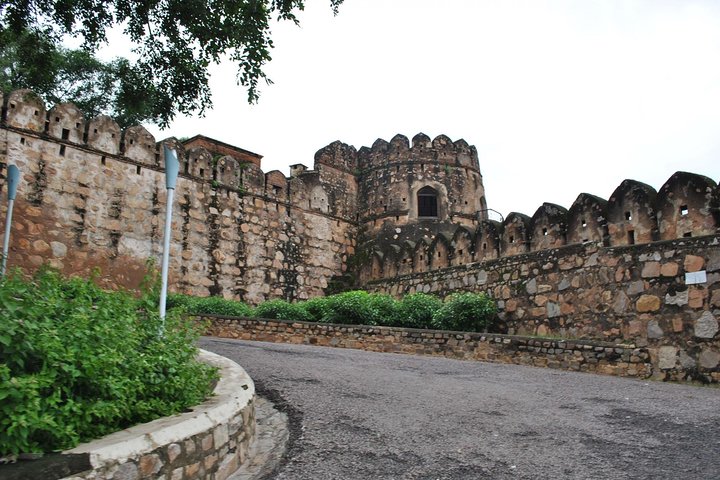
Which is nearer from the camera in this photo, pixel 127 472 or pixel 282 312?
pixel 127 472

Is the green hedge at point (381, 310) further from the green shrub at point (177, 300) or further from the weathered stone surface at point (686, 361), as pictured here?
the weathered stone surface at point (686, 361)

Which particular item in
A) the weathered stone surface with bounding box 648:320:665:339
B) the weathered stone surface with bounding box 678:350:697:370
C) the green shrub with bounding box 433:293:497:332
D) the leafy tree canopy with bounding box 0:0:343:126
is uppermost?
the leafy tree canopy with bounding box 0:0:343:126

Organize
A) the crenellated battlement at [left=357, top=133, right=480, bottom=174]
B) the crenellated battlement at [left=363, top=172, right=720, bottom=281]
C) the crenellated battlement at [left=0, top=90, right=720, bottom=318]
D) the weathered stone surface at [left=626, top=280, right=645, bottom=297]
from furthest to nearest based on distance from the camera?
the crenellated battlement at [left=357, top=133, right=480, bottom=174], the crenellated battlement at [left=0, top=90, right=720, bottom=318], the weathered stone surface at [left=626, top=280, right=645, bottom=297], the crenellated battlement at [left=363, top=172, right=720, bottom=281]

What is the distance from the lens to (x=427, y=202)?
18.4m

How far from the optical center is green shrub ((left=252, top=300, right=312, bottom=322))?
1233cm

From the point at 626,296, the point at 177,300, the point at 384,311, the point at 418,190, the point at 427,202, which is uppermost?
the point at 418,190

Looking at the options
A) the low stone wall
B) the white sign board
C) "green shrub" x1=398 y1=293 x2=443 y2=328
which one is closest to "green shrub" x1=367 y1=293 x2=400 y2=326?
"green shrub" x1=398 y1=293 x2=443 y2=328

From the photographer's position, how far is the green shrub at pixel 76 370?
268 cm

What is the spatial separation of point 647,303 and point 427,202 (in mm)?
10383

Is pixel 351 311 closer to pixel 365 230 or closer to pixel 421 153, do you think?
pixel 365 230

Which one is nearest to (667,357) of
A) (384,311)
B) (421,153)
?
(384,311)

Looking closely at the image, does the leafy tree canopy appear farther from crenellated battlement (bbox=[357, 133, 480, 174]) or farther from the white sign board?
crenellated battlement (bbox=[357, 133, 480, 174])

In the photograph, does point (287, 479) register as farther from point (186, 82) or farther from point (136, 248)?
point (136, 248)

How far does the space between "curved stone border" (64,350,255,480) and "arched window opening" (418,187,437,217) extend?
14.2 metres
